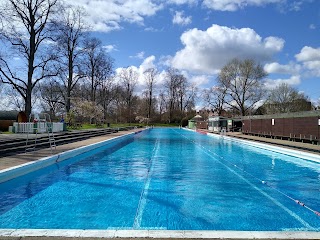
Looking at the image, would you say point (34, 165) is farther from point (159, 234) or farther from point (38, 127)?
point (38, 127)

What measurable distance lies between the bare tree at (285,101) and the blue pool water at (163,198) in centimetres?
4918

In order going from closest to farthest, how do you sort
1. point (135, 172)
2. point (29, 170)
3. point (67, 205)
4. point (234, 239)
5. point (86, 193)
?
point (234, 239) → point (67, 205) → point (86, 193) → point (29, 170) → point (135, 172)

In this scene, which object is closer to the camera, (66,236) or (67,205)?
(66,236)

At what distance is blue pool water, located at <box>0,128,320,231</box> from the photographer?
5262 millimetres

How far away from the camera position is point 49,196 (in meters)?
7.14

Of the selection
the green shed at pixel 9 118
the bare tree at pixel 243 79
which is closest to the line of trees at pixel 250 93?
the bare tree at pixel 243 79

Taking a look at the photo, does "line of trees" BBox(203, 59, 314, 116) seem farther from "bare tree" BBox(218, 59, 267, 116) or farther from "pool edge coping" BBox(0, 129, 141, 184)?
"pool edge coping" BBox(0, 129, 141, 184)

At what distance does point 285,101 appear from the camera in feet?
194

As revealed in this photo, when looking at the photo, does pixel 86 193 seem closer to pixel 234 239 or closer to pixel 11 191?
pixel 11 191

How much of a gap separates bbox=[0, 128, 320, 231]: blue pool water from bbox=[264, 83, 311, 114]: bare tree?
161 ft

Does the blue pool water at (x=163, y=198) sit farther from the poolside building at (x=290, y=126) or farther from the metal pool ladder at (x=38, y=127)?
the poolside building at (x=290, y=126)

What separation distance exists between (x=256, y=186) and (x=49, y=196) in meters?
5.41

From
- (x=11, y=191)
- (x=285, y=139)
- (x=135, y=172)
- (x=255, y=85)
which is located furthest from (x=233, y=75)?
(x=11, y=191)

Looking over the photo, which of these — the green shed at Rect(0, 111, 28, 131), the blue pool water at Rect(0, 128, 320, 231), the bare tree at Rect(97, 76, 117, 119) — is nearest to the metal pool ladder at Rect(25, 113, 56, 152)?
the blue pool water at Rect(0, 128, 320, 231)
